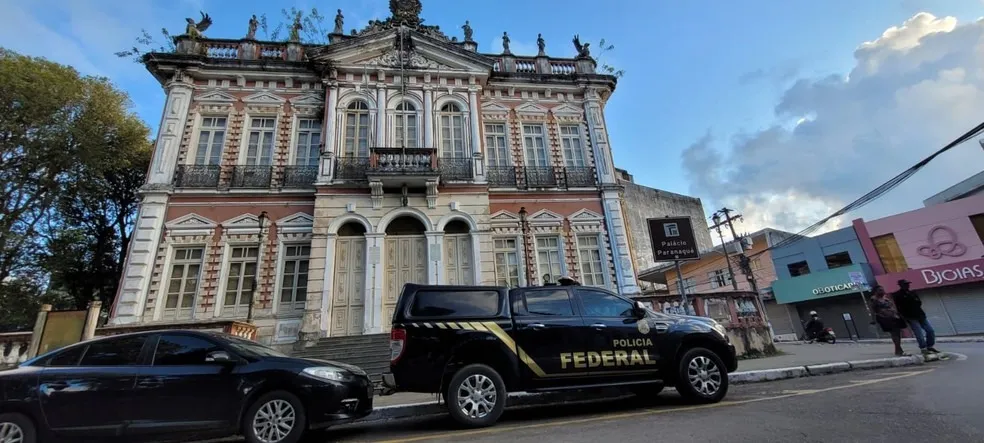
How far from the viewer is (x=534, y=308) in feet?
19.0

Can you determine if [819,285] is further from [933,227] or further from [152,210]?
[152,210]

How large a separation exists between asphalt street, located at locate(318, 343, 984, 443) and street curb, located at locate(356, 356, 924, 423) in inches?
15.0

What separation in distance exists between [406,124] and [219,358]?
39.4 feet

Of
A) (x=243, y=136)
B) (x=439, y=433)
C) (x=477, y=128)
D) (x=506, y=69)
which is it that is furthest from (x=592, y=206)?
(x=243, y=136)

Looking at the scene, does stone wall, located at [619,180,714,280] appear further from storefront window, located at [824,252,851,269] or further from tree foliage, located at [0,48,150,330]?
tree foliage, located at [0,48,150,330]

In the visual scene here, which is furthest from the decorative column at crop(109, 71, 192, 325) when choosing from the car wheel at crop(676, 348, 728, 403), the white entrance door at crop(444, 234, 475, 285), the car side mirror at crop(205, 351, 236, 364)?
the car wheel at crop(676, 348, 728, 403)

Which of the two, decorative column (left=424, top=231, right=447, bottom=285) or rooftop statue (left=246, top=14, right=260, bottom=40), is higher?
rooftop statue (left=246, top=14, right=260, bottom=40)

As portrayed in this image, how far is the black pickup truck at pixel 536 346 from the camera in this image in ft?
16.9

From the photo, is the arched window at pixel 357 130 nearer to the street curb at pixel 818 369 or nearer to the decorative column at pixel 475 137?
the decorative column at pixel 475 137

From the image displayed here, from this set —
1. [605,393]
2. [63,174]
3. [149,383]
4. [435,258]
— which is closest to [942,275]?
[605,393]

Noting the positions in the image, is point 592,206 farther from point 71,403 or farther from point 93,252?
point 93,252

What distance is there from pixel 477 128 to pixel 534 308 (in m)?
10.9

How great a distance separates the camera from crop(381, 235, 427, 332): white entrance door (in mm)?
13008

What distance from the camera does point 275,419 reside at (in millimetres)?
4574
